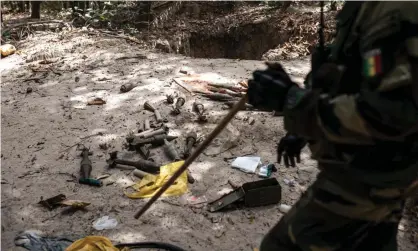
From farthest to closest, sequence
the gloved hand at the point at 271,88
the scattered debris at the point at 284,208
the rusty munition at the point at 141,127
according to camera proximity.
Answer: the rusty munition at the point at 141,127, the scattered debris at the point at 284,208, the gloved hand at the point at 271,88

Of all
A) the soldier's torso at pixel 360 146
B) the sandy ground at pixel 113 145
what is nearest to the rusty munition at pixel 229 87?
the sandy ground at pixel 113 145

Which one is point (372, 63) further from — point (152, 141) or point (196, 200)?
point (152, 141)

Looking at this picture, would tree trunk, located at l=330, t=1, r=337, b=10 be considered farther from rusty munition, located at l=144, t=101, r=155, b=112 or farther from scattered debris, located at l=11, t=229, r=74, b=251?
scattered debris, located at l=11, t=229, r=74, b=251

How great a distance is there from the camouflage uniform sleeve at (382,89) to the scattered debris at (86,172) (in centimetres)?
286

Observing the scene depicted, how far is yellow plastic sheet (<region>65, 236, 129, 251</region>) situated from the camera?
9.84 ft

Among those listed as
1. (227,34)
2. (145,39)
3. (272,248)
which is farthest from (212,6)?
(272,248)

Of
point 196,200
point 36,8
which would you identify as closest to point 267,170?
point 196,200

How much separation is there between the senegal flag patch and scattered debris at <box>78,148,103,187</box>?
3051mm

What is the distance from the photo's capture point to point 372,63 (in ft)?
4.88

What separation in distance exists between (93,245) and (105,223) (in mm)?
425

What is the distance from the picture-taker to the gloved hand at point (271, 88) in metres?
1.74

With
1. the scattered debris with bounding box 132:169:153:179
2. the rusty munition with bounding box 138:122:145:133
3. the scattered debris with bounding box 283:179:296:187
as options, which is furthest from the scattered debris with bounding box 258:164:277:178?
the rusty munition with bounding box 138:122:145:133

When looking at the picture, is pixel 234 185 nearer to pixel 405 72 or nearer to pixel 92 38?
pixel 405 72

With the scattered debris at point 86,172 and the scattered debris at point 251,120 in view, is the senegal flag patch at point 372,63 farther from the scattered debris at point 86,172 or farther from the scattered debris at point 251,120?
the scattered debris at point 251,120
